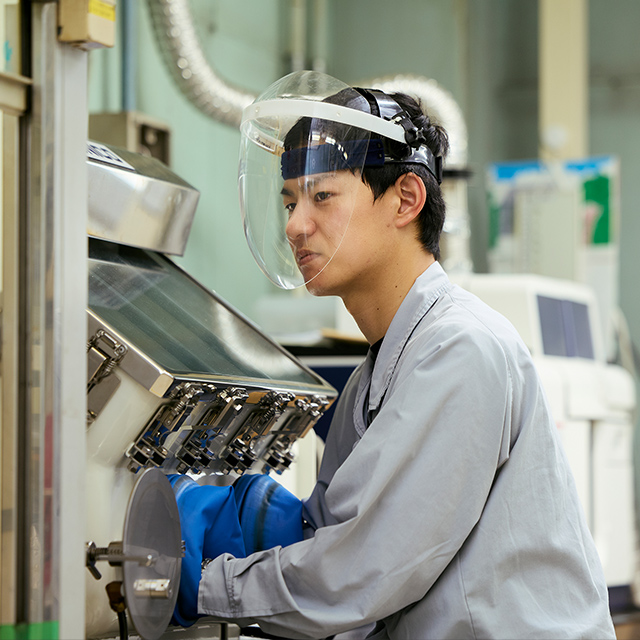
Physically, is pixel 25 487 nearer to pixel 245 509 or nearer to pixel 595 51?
pixel 245 509

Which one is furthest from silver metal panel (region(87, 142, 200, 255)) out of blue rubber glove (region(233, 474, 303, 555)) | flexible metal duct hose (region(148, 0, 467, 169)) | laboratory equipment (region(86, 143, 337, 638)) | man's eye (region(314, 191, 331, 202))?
flexible metal duct hose (region(148, 0, 467, 169))

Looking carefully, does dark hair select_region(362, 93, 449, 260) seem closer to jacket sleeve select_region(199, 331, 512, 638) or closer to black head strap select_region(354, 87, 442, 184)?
black head strap select_region(354, 87, 442, 184)

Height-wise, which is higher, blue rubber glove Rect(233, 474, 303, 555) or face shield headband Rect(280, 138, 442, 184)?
face shield headband Rect(280, 138, 442, 184)

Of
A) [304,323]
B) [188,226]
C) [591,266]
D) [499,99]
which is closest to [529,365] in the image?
[188,226]

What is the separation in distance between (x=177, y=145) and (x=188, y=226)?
7.84ft

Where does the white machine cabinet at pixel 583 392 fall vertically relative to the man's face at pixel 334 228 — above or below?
below

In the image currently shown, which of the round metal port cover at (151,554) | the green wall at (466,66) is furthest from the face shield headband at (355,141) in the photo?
the green wall at (466,66)

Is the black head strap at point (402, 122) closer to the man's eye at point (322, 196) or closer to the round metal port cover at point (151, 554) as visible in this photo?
the man's eye at point (322, 196)

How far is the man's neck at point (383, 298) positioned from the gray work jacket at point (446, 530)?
144 millimetres

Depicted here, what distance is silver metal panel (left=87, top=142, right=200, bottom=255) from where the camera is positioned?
1.24 m

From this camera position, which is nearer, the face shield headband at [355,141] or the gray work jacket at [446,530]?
the gray work jacket at [446,530]

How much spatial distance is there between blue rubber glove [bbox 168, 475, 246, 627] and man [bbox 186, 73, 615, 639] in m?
0.02

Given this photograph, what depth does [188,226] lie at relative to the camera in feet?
4.76

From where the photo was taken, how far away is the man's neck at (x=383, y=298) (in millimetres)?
1214
